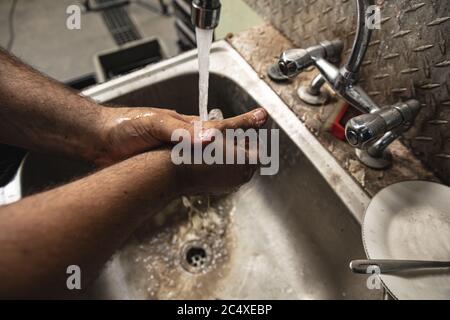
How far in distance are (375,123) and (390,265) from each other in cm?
20

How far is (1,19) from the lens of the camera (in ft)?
5.68

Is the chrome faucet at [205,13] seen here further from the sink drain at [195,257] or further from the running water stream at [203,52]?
the sink drain at [195,257]

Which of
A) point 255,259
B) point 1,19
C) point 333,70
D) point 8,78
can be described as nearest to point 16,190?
point 8,78

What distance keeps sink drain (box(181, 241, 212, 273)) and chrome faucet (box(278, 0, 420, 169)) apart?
0.40 meters

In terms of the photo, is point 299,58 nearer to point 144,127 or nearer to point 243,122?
point 243,122

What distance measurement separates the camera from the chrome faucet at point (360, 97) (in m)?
0.50

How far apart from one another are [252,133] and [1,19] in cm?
176

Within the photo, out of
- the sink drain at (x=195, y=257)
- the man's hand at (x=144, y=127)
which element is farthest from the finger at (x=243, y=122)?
the sink drain at (x=195, y=257)

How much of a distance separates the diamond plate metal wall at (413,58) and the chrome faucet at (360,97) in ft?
0.11

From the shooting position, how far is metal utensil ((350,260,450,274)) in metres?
0.44

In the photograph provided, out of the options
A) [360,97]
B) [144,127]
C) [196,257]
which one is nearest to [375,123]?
[360,97]

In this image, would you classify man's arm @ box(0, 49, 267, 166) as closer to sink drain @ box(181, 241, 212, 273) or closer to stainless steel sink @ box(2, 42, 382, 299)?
stainless steel sink @ box(2, 42, 382, 299)

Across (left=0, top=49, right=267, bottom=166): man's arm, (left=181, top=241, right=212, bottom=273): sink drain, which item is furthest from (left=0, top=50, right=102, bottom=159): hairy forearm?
(left=181, top=241, right=212, bottom=273): sink drain

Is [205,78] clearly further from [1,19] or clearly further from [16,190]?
[1,19]
